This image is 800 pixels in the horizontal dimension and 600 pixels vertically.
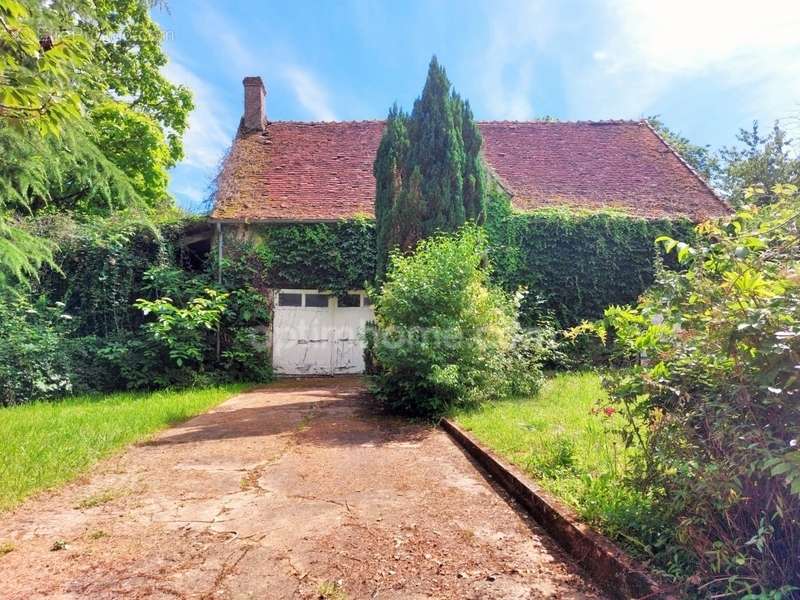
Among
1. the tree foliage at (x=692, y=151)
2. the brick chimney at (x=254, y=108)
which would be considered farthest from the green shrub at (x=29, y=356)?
the tree foliage at (x=692, y=151)

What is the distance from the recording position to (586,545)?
2305 mm

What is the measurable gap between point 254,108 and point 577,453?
1387 cm

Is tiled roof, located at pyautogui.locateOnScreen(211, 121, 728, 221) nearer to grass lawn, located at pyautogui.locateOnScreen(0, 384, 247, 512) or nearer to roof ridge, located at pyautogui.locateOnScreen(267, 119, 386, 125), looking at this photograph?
roof ridge, located at pyautogui.locateOnScreen(267, 119, 386, 125)

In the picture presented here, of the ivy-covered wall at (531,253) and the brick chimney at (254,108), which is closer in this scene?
the ivy-covered wall at (531,253)

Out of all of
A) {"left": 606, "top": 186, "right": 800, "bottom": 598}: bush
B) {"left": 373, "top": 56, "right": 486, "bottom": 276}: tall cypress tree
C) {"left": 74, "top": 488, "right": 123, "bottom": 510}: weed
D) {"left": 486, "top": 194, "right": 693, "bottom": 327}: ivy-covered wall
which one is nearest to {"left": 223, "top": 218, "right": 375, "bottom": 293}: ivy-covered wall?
{"left": 373, "top": 56, "right": 486, "bottom": 276}: tall cypress tree

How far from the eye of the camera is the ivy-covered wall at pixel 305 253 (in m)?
10.8

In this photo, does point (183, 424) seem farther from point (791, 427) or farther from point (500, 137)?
point (500, 137)

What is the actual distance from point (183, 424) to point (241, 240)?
6.05m

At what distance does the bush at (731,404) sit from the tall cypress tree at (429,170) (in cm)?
573

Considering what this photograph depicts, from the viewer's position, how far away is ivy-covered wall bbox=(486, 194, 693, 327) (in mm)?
10883

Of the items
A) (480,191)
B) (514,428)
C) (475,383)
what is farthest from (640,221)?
(514,428)

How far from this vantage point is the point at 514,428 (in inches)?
186

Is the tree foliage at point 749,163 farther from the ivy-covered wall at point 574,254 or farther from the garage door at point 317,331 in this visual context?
the garage door at point 317,331

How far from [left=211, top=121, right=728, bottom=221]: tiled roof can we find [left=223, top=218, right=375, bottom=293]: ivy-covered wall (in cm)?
36
